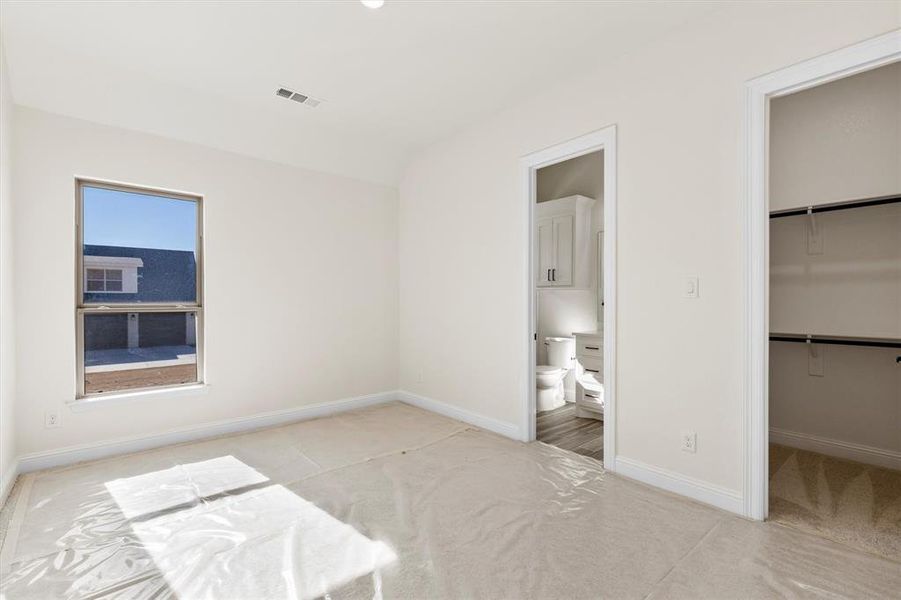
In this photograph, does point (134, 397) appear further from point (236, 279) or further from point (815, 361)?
point (815, 361)

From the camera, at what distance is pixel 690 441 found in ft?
8.49

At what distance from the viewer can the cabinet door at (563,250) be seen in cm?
475

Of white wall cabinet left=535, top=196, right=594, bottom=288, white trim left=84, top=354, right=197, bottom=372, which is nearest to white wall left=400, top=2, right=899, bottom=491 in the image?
white wall cabinet left=535, top=196, right=594, bottom=288

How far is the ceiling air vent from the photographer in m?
3.39

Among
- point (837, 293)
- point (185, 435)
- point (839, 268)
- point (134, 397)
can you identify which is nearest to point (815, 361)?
point (837, 293)

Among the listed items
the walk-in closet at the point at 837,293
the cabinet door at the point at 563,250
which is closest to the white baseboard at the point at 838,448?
the walk-in closet at the point at 837,293

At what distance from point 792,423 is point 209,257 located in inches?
200

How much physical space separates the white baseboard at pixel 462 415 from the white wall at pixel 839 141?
9.26 ft

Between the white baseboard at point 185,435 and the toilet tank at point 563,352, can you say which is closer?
the white baseboard at point 185,435

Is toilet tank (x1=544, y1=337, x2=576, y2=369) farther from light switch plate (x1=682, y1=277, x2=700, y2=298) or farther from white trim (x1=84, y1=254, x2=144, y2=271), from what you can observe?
white trim (x1=84, y1=254, x2=144, y2=271)

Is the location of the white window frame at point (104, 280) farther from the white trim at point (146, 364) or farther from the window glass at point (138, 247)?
the white trim at point (146, 364)

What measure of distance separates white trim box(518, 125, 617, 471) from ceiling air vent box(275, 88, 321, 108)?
6.02 feet

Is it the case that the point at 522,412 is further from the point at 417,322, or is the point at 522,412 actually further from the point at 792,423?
the point at 792,423

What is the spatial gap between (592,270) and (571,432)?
1.88m
